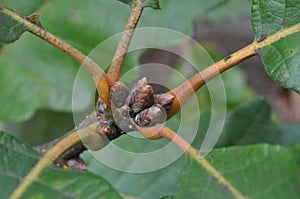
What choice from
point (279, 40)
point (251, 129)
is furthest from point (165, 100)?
point (251, 129)

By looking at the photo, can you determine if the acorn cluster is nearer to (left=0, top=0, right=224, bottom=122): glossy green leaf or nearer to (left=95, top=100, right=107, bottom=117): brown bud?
(left=95, top=100, right=107, bottom=117): brown bud

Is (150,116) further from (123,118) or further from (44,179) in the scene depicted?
(44,179)

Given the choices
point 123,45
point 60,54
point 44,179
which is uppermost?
point 123,45

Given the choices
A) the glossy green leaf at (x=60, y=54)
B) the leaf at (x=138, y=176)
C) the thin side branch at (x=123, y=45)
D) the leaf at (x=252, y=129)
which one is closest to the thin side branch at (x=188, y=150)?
the thin side branch at (x=123, y=45)

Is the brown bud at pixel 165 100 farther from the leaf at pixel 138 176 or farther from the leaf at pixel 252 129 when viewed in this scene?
the leaf at pixel 252 129

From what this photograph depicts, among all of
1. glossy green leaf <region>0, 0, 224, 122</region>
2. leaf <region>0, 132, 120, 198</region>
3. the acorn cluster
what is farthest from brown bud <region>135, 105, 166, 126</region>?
glossy green leaf <region>0, 0, 224, 122</region>

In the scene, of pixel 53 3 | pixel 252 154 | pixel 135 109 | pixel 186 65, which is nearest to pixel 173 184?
pixel 252 154
